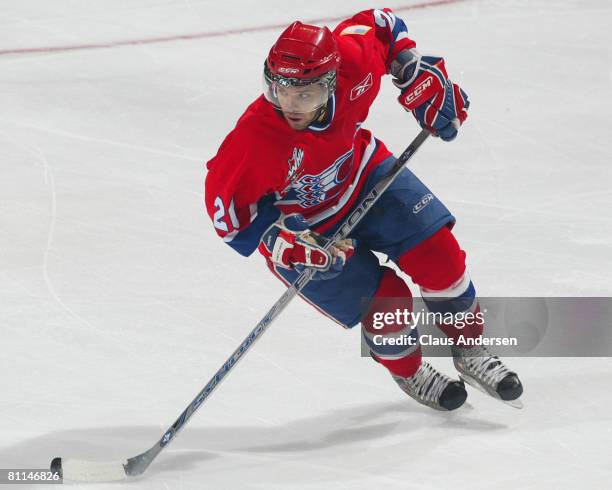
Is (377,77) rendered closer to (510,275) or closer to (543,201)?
(510,275)

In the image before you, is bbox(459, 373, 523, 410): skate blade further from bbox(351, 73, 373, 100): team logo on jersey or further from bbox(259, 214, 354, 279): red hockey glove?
bbox(351, 73, 373, 100): team logo on jersey

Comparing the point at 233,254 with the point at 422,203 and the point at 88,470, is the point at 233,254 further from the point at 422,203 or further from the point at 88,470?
the point at 88,470

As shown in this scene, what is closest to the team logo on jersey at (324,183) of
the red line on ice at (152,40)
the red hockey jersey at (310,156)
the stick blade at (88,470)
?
the red hockey jersey at (310,156)

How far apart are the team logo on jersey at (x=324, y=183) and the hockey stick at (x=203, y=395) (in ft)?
0.30

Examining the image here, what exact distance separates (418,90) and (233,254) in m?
1.34

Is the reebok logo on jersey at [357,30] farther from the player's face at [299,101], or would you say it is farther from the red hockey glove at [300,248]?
the red hockey glove at [300,248]

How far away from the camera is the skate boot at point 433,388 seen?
346 centimetres

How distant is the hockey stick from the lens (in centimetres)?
316

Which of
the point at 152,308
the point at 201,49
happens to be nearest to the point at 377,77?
the point at 152,308

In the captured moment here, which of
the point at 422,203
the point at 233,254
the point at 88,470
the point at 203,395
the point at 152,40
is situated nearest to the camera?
the point at 88,470

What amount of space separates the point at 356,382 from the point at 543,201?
1.58 meters

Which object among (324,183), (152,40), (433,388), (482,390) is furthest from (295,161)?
(152,40)

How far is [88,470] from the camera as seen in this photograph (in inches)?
124

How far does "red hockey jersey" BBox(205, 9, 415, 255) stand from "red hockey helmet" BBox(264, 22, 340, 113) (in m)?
0.07
